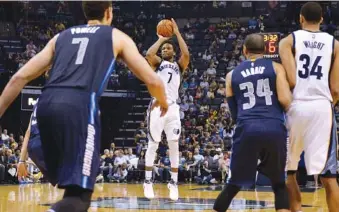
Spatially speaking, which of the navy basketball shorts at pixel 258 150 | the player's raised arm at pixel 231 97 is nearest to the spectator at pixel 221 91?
the player's raised arm at pixel 231 97

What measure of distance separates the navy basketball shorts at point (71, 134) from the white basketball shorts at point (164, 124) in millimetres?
4828

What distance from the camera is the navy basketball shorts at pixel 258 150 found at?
18.0 ft

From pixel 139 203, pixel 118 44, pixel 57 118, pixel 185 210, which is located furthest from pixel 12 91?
pixel 139 203

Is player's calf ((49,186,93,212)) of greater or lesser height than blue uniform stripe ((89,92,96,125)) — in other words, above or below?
below

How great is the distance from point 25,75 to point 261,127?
7.20 feet

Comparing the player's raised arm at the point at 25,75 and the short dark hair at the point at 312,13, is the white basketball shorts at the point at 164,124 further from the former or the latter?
the player's raised arm at the point at 25,75

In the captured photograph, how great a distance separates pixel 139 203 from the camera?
32.1ft

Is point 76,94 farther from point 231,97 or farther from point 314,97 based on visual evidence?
point 314,97

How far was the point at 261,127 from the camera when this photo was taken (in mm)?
5477

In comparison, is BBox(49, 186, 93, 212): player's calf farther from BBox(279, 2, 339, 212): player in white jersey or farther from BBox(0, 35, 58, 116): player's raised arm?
BBox(279, 2, 339, 212): player in white jersey

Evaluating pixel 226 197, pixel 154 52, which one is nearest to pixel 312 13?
pixel 226 197

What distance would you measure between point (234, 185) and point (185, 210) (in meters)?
3.03

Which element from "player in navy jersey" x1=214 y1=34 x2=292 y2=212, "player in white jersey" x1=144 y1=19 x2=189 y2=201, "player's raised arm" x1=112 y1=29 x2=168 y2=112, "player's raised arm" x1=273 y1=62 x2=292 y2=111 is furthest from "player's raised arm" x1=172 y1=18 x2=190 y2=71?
"player's raised arm" x1=112 y1=29 x2=168 y2=112

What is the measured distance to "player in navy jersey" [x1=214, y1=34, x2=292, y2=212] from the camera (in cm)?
549
